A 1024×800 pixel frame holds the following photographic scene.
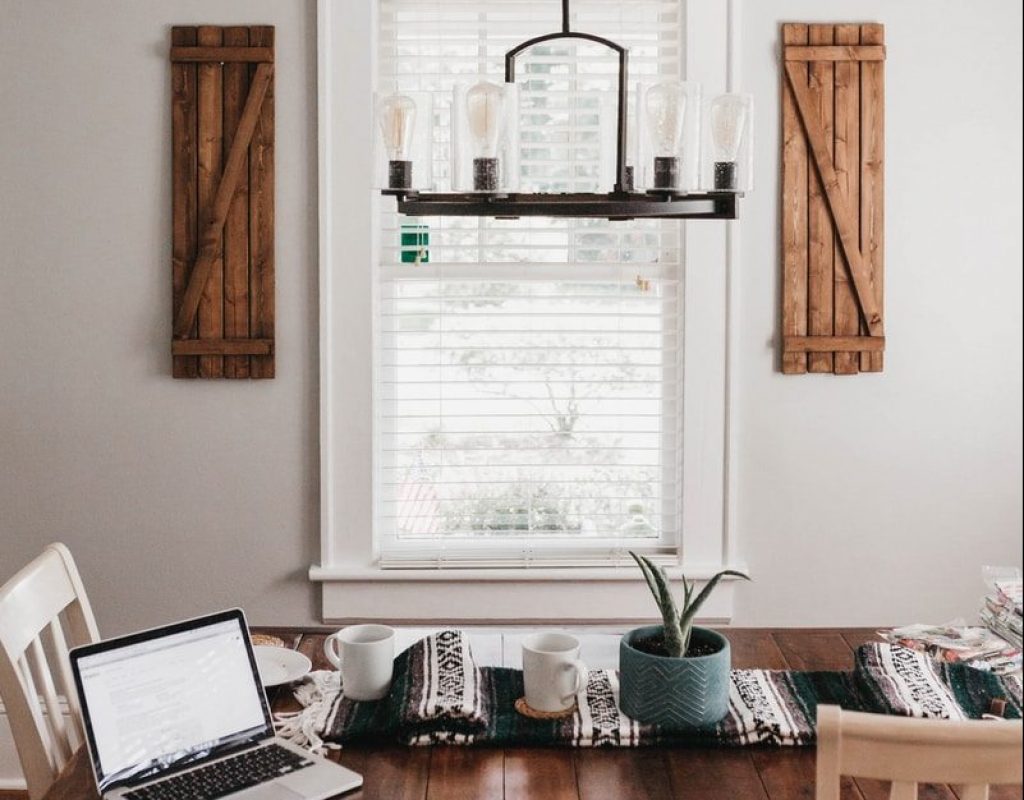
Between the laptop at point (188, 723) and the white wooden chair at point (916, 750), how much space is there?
2.29 ft

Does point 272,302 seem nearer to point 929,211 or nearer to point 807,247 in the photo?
point 807,247

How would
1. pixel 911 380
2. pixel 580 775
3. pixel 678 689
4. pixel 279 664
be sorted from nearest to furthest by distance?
pixel 580 775, pixel 678 689, pixel 279 664, pixel 911 380

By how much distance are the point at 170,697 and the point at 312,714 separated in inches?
10.2

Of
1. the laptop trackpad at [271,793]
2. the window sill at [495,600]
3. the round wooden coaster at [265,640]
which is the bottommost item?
the window sill at [495,600]

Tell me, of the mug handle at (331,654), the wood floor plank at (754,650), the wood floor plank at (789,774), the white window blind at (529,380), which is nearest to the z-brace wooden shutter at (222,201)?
the white window blind at (529,380)

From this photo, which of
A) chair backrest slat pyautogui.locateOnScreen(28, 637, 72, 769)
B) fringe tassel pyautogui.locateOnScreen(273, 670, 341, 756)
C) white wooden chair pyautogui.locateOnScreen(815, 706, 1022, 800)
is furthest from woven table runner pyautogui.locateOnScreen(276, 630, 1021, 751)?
white wooden chair pyautogui.locateOnScreen(815, 706, 1022, 800)

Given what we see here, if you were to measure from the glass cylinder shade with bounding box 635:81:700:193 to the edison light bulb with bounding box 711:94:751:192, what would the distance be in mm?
30

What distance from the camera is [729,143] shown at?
1.81m

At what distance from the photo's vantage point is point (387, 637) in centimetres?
196

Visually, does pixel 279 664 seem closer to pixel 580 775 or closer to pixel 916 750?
pixel 580 775

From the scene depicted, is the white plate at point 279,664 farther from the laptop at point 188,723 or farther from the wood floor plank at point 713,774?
the wood floor plank at point 713,774

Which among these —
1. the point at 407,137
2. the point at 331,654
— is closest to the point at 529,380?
the point at 331,654

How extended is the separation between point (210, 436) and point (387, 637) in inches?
52.3

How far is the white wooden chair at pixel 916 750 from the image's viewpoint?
1.24 metres
